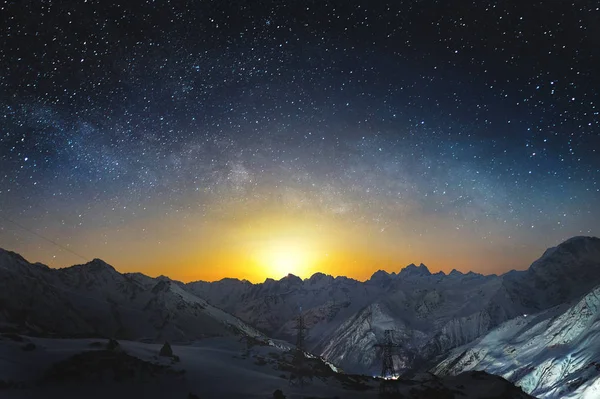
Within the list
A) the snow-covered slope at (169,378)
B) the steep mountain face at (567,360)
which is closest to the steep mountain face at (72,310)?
the snow-covered slope at (169,378)

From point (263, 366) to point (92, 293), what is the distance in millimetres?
157048

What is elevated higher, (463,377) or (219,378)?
(463,377)

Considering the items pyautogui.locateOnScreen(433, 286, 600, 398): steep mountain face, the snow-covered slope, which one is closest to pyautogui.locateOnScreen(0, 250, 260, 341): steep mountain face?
the snow-covered slope

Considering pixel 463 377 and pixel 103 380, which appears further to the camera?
pixel 463 377

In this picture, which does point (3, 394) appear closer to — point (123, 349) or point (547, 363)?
point (123, 349)

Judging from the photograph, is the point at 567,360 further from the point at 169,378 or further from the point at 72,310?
the point at 72,310

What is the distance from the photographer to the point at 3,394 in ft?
142

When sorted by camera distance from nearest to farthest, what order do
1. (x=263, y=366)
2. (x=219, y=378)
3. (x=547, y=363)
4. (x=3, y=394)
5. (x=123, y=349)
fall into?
1. (x=3, y=394)
2. (x=219, y=378)
3. (x=123, y=349)
4. (x=263, y=366)
5. (x=547, y=363)

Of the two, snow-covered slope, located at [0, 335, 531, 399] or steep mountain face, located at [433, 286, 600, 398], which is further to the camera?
steep mountain face, located at [433, 286, 600, 398]

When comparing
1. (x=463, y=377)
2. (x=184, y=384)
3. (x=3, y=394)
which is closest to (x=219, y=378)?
(x=184, y=384)

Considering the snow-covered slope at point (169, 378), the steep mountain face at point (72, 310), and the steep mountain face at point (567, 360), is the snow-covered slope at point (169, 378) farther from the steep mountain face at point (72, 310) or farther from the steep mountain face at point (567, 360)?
the steep mountain face at point (567, 360)

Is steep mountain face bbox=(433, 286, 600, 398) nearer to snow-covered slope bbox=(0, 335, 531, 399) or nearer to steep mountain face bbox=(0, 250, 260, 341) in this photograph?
snow-covered slope bbox=(0, 335, 531, 399)

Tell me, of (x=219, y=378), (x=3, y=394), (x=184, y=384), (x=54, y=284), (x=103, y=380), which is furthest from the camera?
(x=54, y=284)

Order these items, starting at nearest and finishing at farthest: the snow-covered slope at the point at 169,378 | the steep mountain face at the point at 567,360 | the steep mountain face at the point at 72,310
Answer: the snow-covered slope at the point at 169,378 < the steep mountain face at the point at 567,360 < the steep mountain face at the point at 72,310
